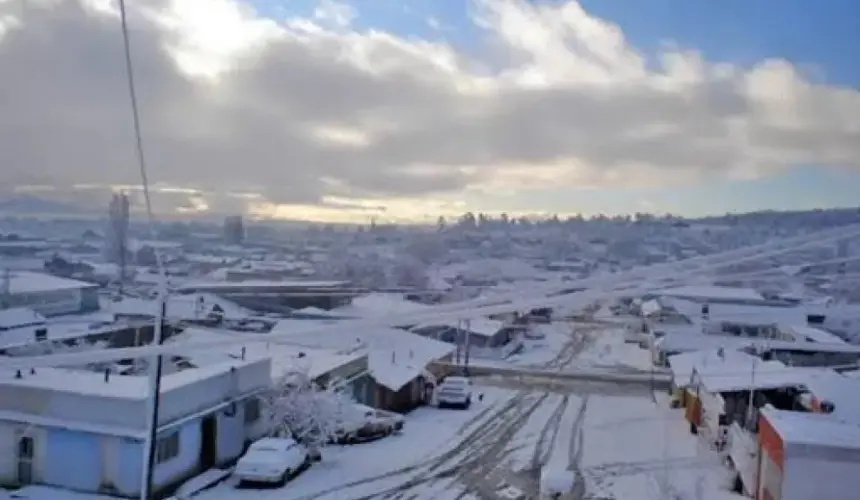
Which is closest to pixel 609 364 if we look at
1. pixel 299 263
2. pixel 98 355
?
pixel 98 355

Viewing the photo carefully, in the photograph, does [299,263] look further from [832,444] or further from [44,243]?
[832,444]

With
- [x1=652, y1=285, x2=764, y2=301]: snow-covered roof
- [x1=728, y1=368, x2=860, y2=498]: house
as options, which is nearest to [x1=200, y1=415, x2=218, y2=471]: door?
[x1=728, y1=368, x2=860, y2=498]: house

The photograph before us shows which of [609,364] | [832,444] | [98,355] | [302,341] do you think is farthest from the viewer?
[609,364]

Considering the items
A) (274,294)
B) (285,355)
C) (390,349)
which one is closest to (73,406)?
(285,355)

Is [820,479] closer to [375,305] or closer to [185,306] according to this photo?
[375,305]

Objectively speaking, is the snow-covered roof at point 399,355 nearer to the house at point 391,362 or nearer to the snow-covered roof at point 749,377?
the house at point 391,362

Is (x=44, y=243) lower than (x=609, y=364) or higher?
higher

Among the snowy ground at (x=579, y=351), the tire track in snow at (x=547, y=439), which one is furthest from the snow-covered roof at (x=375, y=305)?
the tire track in snow at (x=547, y=439)
